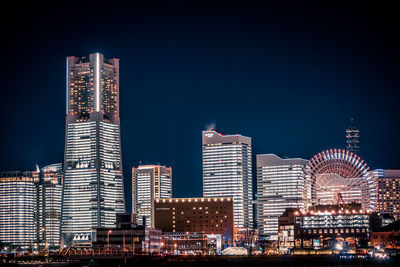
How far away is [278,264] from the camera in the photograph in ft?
625

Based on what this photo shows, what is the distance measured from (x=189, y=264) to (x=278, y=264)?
22.5m

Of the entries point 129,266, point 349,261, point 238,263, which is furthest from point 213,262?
point 349,261

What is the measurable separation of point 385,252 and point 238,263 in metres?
38.3

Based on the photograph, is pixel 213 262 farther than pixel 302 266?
Yes

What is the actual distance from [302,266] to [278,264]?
23.8 ft

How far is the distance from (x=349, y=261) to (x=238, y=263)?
2840cm

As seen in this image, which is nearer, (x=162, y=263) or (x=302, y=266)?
(x=302, y=266)

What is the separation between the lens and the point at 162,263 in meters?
198

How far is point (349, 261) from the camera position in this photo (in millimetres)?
186000

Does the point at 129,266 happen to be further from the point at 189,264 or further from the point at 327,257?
the point at 327,257

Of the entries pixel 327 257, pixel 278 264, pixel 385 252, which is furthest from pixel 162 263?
pixel 385 252

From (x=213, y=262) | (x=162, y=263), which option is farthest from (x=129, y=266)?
(x=213, y=262)

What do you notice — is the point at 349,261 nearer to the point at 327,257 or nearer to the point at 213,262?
the point at 327,257

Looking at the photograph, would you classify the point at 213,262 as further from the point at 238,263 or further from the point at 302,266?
the point at 302,266
